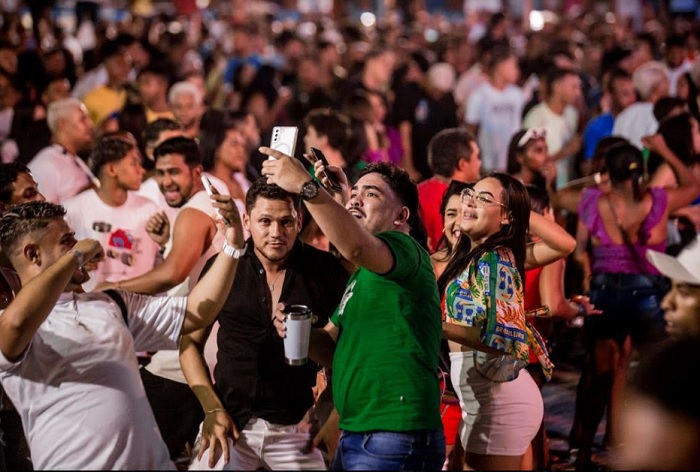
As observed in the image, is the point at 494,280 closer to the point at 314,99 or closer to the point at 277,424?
the point at 277,424

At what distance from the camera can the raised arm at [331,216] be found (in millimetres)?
3488

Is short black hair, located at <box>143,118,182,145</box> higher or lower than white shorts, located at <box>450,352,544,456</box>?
higher

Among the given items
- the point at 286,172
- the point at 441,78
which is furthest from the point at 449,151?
the point at 441,78

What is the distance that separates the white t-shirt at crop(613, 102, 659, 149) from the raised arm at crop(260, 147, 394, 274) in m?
6.78

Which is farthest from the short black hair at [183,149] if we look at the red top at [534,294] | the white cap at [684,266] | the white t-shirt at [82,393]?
the white cap at [684,266]

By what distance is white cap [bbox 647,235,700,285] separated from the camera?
3668 millimetres

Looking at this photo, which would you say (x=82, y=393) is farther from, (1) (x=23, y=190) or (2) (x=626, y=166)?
(2) (x=626, y=166)

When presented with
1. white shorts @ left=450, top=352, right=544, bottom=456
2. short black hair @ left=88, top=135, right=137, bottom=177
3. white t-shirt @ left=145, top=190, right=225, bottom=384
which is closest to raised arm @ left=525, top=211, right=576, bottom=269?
white shorts @ left=450, top=352, right=544, bottom=456

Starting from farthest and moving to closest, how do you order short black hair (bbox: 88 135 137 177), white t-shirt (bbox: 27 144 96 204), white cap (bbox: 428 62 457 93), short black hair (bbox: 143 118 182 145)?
white cap (bbox: 428 62 457 93)
short black hair (bbox: 143 118 182 145)
white t-shirt (bbox: 27 144 96 204)
short black hair (bbox: 88 135 137 177)

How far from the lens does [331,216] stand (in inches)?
137

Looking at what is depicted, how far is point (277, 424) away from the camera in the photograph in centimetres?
439

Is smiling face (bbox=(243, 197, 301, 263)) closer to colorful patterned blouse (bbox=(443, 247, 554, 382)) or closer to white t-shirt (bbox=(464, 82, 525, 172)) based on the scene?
colorful patterned blouse (bbox=(443, 247, 554, 382))

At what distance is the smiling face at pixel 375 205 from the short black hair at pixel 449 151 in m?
2.94

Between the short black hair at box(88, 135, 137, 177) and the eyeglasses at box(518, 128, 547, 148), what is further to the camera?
the eyeglasses at box(518, 128, 547, 148)
